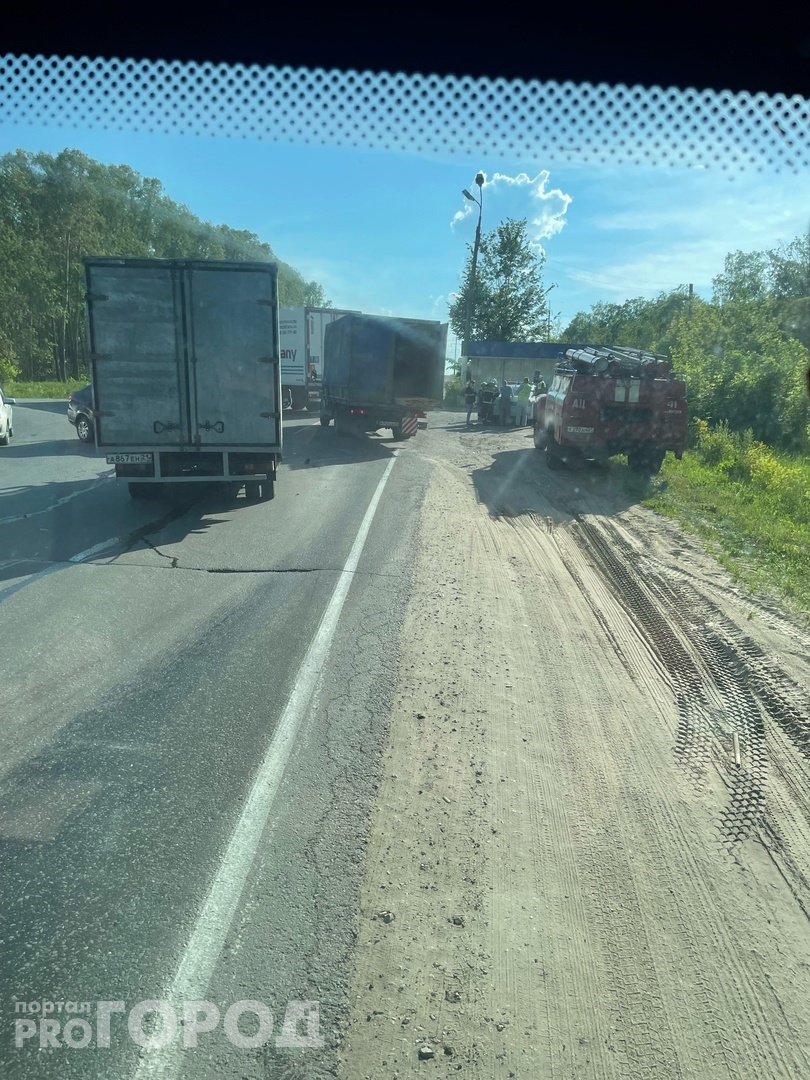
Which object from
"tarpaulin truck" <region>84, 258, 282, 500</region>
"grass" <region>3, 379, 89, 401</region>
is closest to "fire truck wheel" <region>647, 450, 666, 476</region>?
"tarpaulin truck" <region>84, 258, 282, 500</region>

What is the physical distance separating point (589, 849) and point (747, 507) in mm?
9893

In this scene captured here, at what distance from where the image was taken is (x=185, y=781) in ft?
13.5

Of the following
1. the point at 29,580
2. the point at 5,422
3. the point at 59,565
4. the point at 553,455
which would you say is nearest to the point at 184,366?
the point at 59,565

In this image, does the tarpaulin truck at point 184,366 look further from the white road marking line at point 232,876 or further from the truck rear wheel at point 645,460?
the truck rear wheel at point 645,460

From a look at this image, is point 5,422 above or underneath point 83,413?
underneath

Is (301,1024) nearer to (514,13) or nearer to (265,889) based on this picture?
(265,889)

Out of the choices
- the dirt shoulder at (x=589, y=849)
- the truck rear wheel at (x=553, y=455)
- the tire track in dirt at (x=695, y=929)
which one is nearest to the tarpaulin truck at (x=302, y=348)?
the truck rear wheel at (x=553, y=455)

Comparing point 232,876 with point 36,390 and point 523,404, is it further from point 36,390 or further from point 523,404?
point 36,390

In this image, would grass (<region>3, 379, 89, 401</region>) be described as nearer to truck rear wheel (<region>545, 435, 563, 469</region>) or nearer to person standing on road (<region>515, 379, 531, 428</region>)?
person standing on road (<region>515, 379, 531, 428</region>)

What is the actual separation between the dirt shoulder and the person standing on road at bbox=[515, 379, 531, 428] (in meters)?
20.2

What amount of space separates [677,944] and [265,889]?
5.73 ft

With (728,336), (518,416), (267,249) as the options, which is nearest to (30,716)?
(518,416)

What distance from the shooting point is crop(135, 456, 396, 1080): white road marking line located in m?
2.53

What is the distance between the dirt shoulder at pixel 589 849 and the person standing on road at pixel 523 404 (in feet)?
66.3
